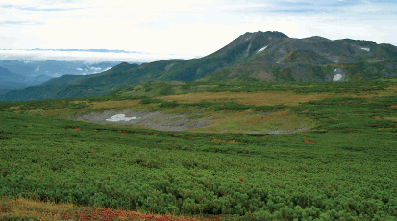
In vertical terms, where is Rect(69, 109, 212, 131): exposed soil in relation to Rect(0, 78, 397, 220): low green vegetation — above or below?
below

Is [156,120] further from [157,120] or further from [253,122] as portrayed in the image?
[253,122]

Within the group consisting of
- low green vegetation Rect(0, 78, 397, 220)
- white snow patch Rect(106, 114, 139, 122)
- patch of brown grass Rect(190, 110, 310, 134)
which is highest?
low green vegetation Rect(0, 78, 397, 220)

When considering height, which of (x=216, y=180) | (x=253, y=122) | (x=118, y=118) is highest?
(x=216, y=180)

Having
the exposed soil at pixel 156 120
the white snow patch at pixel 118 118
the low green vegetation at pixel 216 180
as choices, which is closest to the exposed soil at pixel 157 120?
the exposed soil at pixel 156 120

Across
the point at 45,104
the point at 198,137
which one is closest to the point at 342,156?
the point at 198,137

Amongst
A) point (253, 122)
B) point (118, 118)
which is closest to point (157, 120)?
point (118, 118)

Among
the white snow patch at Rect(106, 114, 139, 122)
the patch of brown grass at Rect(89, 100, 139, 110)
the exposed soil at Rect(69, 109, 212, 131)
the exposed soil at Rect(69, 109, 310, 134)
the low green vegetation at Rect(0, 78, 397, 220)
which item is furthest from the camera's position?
the patch of brown grass at Rect(89, 100, 139, 110)

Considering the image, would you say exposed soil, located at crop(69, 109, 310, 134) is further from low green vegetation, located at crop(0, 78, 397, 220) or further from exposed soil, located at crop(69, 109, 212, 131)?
low green vegetation, located at crop(0, 78, 397, 220)

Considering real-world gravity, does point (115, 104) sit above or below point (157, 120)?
above

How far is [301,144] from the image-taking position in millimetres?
51500

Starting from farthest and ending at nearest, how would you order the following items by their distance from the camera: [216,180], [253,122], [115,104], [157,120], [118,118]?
1. [115,104]
2. [118,118]
3. [157,120]
4. [253,122]
5. [216,180]

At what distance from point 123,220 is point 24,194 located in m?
9.23

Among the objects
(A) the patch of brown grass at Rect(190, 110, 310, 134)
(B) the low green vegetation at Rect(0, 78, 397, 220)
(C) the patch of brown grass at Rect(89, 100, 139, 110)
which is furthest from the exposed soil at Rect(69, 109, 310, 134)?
(B) the low green vegetation at Rect(0, 78, 397, 220)

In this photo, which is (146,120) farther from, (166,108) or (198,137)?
(198,137)
